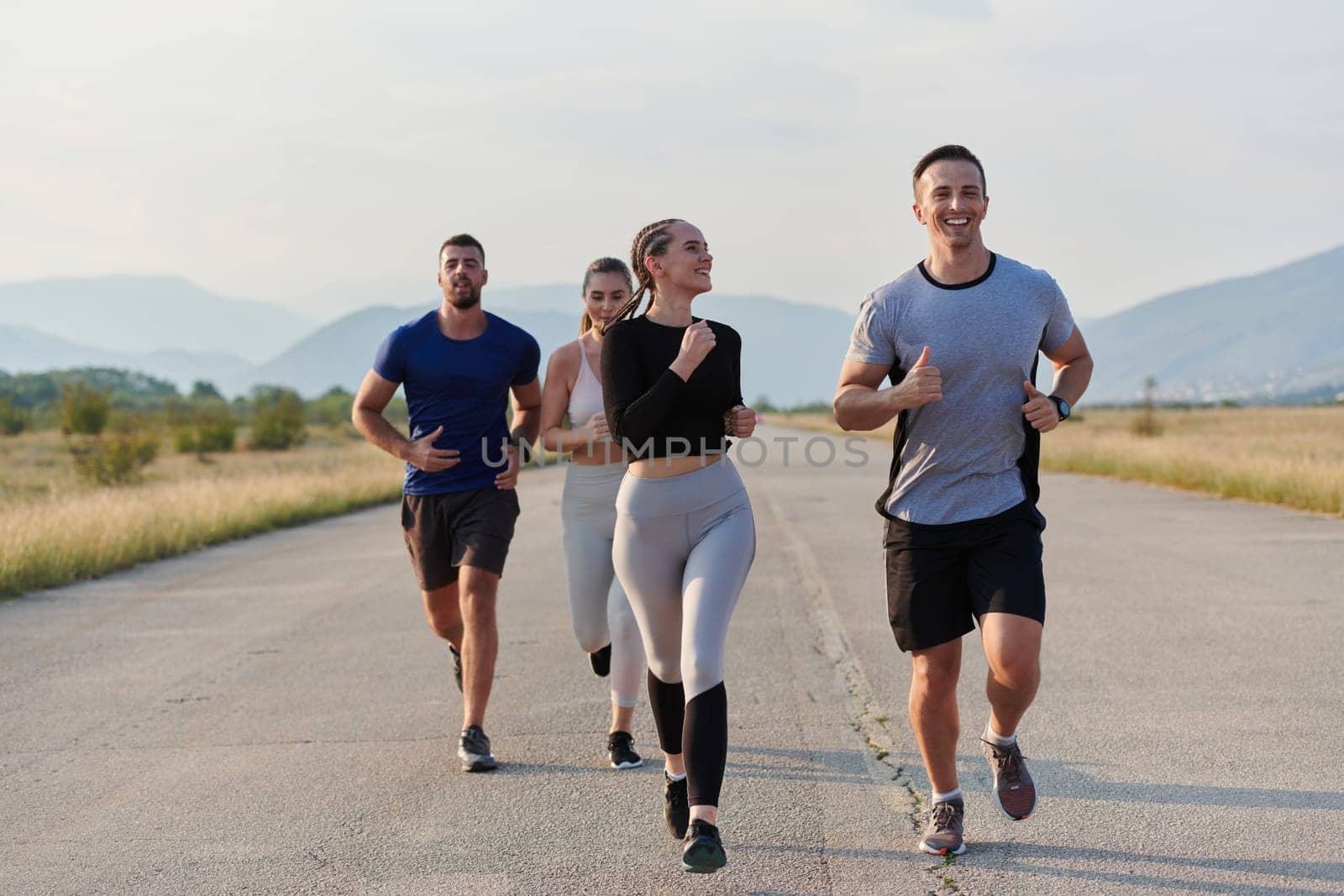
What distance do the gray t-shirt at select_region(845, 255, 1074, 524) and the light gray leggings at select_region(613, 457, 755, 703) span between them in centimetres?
56

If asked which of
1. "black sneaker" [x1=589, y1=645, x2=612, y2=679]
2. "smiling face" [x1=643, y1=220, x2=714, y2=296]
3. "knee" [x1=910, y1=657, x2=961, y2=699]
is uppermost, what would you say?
"smiling face" [x1=643, y1=220, x2=714, y2=296]

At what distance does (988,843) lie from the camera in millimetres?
4652

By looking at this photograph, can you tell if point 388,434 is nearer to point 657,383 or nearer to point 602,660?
point 602,660

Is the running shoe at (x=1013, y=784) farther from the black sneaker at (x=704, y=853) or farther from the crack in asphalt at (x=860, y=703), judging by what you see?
the black sneaker at (x=704, y=853)

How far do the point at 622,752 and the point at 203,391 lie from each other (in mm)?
120608

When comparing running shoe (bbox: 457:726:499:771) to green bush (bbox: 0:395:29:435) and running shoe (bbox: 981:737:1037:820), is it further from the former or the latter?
green bush (bbox: 0:395:29:435)

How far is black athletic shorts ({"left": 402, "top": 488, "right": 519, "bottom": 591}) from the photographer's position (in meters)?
6.18

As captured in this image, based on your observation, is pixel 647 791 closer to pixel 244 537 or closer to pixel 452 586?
pixel 452 586

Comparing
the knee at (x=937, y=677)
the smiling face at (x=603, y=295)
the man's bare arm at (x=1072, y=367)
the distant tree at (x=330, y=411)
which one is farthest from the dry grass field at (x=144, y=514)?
the distant tree at (x=330, y=411)

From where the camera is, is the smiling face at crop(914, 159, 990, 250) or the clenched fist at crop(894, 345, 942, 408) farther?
the smiling face at crop(914, 159, 990, 250)

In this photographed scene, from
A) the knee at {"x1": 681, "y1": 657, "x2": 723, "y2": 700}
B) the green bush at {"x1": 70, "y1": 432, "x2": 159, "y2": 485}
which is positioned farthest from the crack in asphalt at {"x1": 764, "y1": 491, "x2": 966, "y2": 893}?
the green bush at {"x1": 70, "y1": 432, "x2": 159, "y2": 485}

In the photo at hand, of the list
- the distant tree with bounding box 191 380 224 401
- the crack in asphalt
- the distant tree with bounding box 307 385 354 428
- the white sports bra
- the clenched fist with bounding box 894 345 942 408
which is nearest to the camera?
the clenched fist with bounding box 894 345 942 408

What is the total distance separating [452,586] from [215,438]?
53.2 meters

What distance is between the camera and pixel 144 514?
1811 cm
